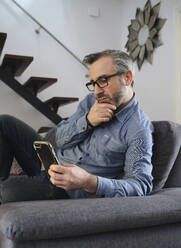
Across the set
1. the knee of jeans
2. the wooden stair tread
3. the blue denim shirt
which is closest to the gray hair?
the blue denim shirt

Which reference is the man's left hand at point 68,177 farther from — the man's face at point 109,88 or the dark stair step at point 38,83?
the dark stair step at point 38,83

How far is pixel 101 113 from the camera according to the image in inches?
60.8

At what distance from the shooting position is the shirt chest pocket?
150 centimetres

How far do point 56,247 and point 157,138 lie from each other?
84cm

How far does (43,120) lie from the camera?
3971 millimetres

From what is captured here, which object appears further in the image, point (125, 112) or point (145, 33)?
point (145, 33)

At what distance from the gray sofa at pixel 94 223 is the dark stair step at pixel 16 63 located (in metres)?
2.29

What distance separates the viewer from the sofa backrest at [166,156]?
5.35ft

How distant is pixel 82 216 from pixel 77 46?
3.43 metres

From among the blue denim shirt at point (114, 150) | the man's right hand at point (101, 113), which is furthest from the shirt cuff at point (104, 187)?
the man's right hand at point (101, 113)

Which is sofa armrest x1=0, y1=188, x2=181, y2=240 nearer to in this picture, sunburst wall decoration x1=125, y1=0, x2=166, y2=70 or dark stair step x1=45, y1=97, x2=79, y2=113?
dark stair step x1=45, y1=97, x2=79, y2=113

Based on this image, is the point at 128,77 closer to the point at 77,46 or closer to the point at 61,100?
the point at 61,100

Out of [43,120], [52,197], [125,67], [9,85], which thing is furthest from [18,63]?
[52,197]

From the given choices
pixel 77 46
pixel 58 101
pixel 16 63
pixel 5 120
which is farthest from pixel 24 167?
pixel 77 46
